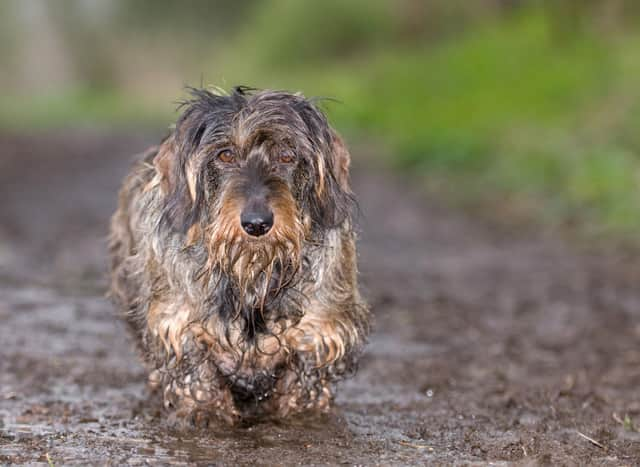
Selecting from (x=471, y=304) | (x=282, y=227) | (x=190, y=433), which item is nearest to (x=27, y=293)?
(x=471, y=304)

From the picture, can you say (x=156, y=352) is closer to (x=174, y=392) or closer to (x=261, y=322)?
A: (x=174, y=392)

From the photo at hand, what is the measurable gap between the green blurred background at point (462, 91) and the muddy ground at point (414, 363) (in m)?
1.76

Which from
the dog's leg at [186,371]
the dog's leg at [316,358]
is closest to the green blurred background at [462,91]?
the dog's leg at [186,371]

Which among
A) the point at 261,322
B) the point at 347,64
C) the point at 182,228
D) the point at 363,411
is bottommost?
the point at 363,411

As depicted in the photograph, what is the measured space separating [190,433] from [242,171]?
1.37 metres

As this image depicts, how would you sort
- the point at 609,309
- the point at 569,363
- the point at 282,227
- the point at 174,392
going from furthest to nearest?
the point at 609,309, the point at 569,363, the point at 174,392, the point at 282,227

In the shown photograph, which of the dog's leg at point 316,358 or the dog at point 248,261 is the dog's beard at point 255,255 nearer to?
the dog at point 248,261

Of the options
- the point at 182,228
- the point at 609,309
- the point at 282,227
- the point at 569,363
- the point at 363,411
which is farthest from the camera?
the point at 609,309

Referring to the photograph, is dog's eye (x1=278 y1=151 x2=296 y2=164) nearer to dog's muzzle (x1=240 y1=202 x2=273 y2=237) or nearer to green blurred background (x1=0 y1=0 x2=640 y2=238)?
dog's muzzle (x1=240 y1=202 x2=273 y2=237)

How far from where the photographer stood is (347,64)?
126 ft

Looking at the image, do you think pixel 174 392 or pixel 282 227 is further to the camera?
pixel 174 392

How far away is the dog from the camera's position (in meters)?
5.12

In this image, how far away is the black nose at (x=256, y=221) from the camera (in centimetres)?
485

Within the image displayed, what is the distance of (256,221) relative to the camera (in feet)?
16.0
